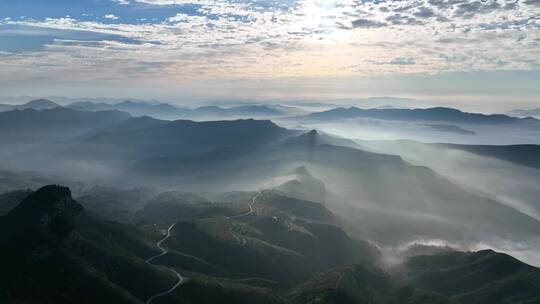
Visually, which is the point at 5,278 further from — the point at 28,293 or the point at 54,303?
the point at 54,303

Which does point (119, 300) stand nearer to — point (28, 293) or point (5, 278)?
point (28, 293)

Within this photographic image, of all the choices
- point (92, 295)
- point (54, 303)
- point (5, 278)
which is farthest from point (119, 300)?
point (5, 278)

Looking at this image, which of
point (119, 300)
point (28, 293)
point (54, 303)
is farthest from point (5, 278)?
Answer: point (119, 300)

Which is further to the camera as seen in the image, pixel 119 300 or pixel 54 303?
pixel 119 300

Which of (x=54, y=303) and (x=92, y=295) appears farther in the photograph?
(x=92, y=295)

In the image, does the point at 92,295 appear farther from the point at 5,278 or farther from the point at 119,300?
the point at 5,278

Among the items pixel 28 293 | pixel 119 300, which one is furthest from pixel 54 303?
pixel 119 300

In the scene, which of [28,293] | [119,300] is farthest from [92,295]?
[28,293]
